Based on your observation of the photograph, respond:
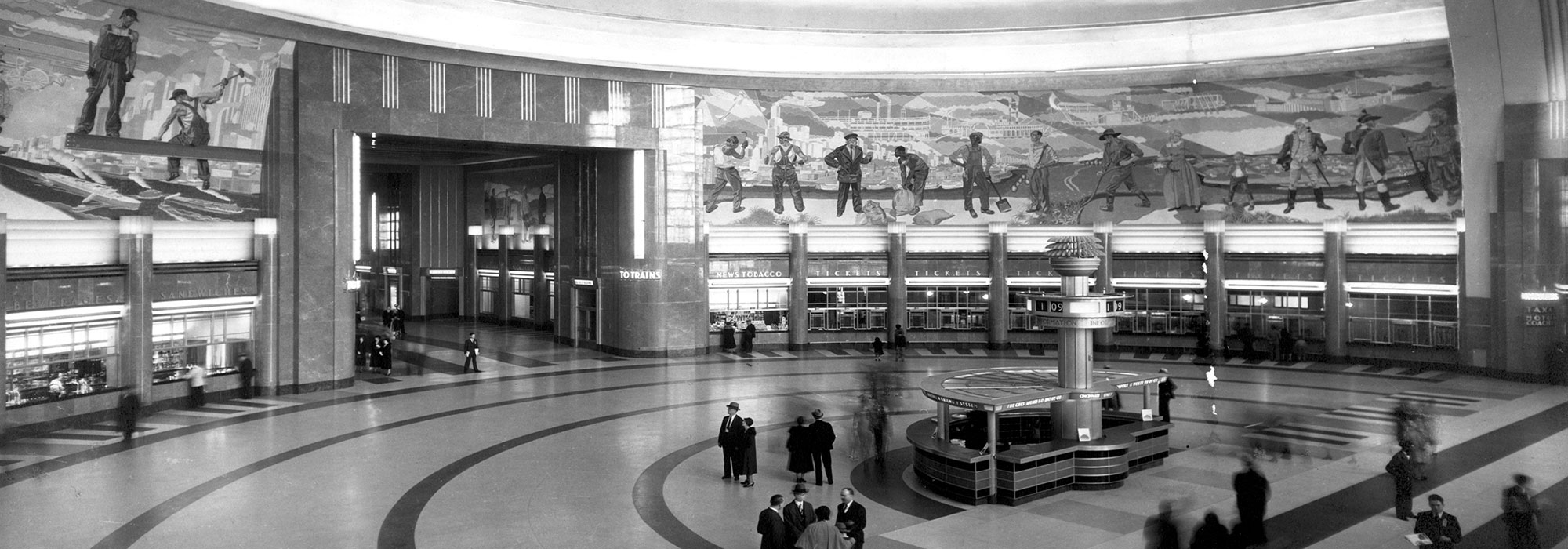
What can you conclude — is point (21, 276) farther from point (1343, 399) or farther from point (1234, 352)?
point (1234, 352)

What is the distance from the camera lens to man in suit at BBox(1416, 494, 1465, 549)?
8.40 metres

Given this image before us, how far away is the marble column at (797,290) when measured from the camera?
2988 centimetres

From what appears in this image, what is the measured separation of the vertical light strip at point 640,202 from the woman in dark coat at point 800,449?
1512 cm

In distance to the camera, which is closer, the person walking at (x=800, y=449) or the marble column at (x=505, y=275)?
the person walking at (x=800, y=449)

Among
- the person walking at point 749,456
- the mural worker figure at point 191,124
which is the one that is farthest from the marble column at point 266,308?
the person walking at point 749,456

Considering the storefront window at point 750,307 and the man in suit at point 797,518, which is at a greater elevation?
the storefront window at point 750,307

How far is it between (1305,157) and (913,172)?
10.8m

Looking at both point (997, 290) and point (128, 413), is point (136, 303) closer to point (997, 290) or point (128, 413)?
point (128, 413)

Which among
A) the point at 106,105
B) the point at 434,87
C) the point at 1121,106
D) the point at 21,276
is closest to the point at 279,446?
the point at 21,276

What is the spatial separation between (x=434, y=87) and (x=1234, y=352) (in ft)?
75.8

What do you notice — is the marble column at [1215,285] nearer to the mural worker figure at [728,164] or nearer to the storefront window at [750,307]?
the storefront window at [750,307]

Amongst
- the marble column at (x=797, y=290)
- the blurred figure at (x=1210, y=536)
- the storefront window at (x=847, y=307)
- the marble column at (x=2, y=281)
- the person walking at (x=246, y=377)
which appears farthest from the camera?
the storefront window at (x=847, y=307)

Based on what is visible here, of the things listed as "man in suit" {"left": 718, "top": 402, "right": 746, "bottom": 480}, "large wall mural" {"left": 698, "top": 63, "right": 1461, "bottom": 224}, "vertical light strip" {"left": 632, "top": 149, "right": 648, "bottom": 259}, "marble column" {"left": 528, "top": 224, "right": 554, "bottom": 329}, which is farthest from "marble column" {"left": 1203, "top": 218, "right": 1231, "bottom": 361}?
"marble column" {"left": 528, "top": 224, "right": 554, "bottom": 329}

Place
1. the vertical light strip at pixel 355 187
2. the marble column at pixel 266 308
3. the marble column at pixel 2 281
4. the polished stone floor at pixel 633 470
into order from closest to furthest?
the polished stone floor at pixel 633 470
the marble column at pixel 2 281
the marble column at pixel 266 308
the vertical light strip at pixel 355 187
